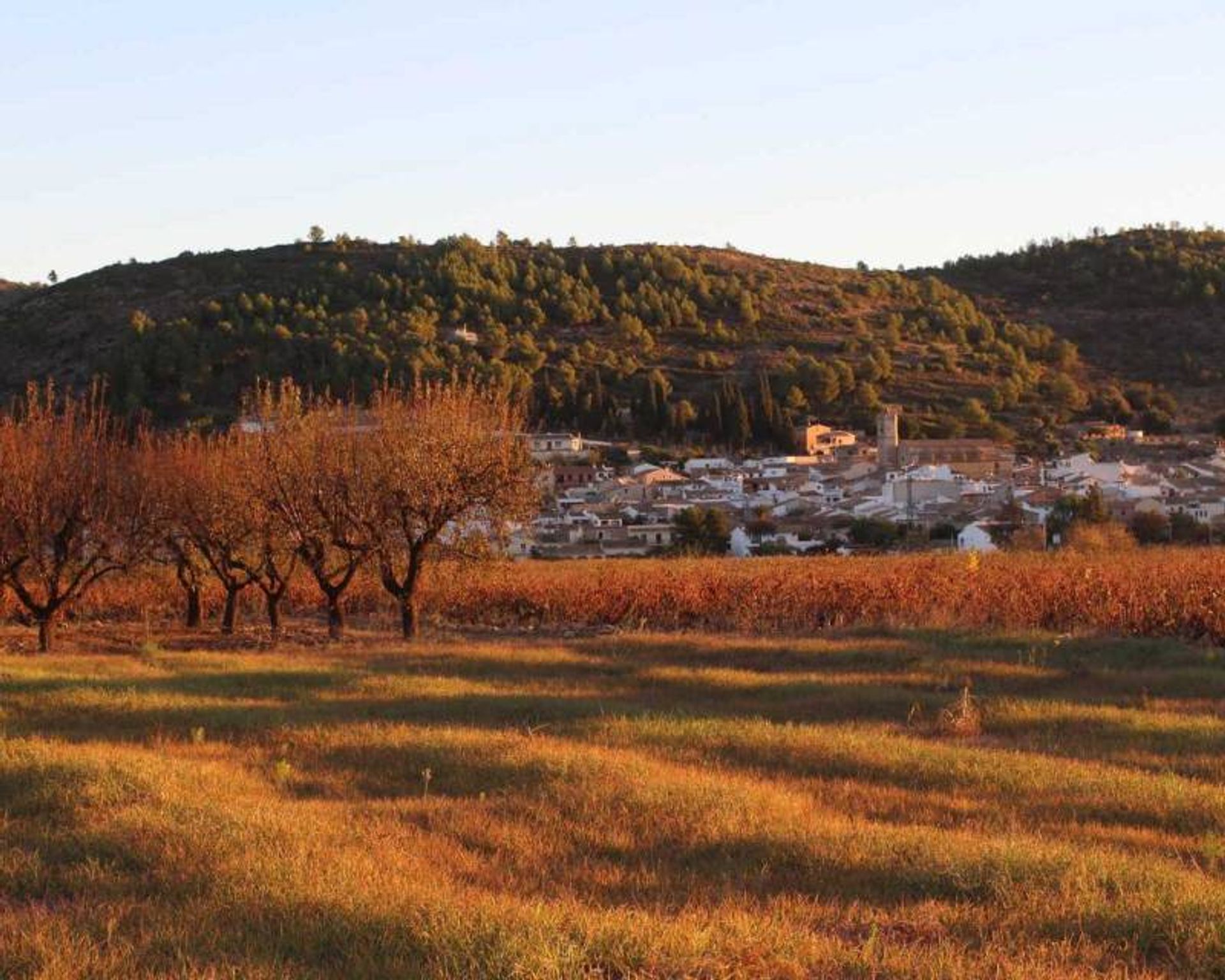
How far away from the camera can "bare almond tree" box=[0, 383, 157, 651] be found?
26.8 metres

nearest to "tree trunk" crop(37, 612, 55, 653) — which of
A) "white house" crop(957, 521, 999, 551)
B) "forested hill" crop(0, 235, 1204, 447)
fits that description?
"white house" crop(957, 521, 999, 551)

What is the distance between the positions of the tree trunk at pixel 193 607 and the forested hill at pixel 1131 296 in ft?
327

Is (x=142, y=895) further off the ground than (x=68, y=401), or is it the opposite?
(x=68, y=401)

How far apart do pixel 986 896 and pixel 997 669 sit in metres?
12.4

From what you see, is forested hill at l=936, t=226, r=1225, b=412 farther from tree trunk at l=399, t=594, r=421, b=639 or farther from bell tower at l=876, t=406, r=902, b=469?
tree trunk at l=399, t=594, r=421, b=639

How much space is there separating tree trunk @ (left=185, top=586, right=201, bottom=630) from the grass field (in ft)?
43.9

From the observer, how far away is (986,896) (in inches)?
293

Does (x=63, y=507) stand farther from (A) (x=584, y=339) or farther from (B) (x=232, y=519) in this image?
(A) (x=584, y=339)

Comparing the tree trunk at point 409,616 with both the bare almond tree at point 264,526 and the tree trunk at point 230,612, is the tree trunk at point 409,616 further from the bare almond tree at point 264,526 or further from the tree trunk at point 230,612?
the tree trunk at point 230,612

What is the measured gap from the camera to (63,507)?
90.4 feet

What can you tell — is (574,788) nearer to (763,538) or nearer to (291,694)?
(291,694)

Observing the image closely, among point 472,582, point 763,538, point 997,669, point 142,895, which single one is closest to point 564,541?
point 763,538

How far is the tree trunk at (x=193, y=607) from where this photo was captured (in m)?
31.9

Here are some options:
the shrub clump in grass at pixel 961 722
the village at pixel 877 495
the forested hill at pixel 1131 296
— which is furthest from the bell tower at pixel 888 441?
the shrub clump in grass at pixel 961 722
